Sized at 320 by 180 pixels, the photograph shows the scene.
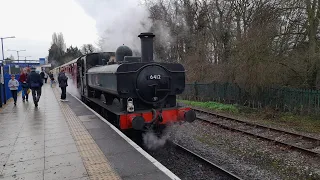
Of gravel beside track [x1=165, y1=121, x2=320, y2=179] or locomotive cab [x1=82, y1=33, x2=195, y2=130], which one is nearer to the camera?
gravel beside track [x1=165, y1=121, x2=320, y2=179]

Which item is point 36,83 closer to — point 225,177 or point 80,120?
point 80,120

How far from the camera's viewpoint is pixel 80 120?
8.46 metres

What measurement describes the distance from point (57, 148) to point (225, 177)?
3.55 metres

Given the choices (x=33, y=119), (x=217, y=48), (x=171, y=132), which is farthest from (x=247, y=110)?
(x=33, y=119)

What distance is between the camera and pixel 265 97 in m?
13.1

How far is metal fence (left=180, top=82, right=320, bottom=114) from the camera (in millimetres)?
11023

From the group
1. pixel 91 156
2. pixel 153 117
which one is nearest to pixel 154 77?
pixel 153 117

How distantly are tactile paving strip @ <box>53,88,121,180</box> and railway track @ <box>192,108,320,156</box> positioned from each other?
4.95 metres

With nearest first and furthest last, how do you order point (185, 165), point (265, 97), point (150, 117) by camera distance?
point (185, 165)
point (150, 117)
point (265, 97)

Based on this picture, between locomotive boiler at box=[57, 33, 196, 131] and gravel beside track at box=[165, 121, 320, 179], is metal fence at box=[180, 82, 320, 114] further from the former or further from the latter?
locomotive boiler at box=[57, 33, 196, 131]

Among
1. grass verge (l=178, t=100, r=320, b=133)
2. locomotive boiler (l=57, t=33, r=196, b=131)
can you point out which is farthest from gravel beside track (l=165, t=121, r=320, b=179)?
grass verge (l=178, t=100, r=320, b=133)

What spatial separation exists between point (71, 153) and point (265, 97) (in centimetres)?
1052

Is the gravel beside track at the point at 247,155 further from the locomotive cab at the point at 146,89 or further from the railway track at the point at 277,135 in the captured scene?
the locomotive cab at the point at 146,89

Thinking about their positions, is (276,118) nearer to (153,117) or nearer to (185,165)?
(185,165)
